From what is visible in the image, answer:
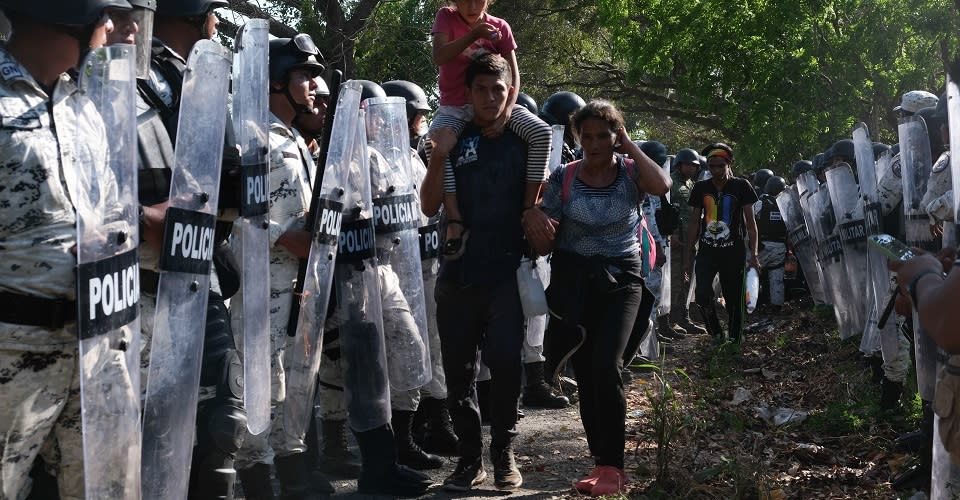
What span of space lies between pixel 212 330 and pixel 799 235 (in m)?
8.87

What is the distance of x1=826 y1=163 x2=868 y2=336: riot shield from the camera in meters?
8.05

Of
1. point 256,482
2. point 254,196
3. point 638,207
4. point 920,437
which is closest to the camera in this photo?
point 254,196

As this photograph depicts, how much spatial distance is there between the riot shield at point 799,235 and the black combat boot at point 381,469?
7.26m

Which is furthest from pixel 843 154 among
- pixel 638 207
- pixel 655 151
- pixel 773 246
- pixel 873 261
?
pixel 638 207

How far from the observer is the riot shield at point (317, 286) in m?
5.07

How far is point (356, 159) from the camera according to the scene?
5.45 m

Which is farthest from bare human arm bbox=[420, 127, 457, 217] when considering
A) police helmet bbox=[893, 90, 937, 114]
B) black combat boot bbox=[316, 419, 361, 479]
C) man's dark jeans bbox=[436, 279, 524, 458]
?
police helmet bbox=[893, 90, 937, 114]

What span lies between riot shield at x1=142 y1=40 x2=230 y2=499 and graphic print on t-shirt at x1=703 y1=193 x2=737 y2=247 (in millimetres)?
7900

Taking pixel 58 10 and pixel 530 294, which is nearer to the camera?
pixel 58 10

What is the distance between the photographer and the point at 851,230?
8.06 meters

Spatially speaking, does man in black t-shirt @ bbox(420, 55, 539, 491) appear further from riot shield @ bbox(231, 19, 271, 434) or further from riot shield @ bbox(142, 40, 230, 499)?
riot shield @ bbox(142, 40, 230, 499)

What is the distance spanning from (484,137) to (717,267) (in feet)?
20.0

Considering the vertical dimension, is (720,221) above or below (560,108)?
below

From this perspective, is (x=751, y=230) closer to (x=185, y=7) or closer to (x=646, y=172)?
(x=646, y=172)
